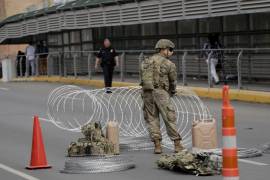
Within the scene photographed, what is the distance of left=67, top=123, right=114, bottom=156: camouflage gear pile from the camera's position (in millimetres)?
12086

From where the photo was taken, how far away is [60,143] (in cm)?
1439

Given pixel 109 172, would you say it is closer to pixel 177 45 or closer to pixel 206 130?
pixel 206 130

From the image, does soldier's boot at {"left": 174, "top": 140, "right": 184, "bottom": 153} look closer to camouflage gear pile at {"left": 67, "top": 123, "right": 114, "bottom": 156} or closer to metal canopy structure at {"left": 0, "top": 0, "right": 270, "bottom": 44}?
camouflage gear pile at {"left": 67, "top": 123, "right": 114, "bottom": 156}

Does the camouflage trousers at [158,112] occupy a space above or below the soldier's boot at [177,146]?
above

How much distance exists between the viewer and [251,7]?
923 inches

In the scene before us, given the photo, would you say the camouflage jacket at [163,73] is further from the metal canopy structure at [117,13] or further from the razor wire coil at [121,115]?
the metal canopy structure at [117,13]

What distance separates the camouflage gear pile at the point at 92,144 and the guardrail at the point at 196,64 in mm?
10347

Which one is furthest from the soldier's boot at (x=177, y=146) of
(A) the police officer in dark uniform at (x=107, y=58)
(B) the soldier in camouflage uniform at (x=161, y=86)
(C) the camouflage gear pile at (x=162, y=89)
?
(A) the police officer in dark uniform at (x=107, y=58)

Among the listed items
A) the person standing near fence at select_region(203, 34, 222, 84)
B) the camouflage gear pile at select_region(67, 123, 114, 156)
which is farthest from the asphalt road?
the person standing near fence at select_region(203, 34, 222, 84)

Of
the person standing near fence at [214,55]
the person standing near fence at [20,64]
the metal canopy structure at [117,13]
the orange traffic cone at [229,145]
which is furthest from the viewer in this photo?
the person standing near fence at [20,64]

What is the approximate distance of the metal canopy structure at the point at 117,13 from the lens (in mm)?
24922

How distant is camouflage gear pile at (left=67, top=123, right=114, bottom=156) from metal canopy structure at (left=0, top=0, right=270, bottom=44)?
38.5 ft

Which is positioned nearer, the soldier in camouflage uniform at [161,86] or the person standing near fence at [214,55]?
the soldier in camouflage uniform at [161,86]

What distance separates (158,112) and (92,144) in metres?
1.37
